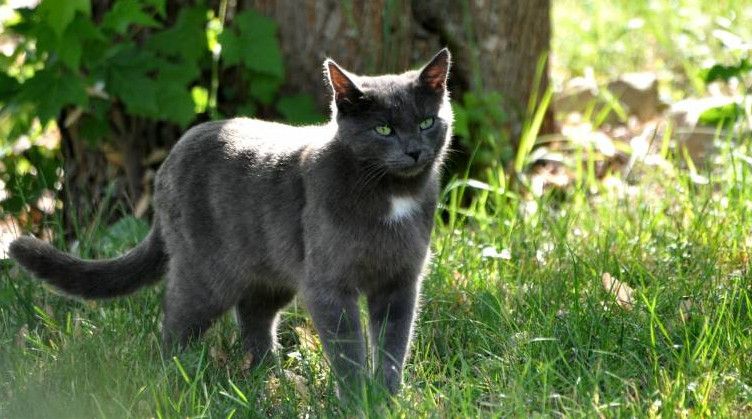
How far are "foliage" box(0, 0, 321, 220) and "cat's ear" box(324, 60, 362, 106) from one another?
4.63 feet

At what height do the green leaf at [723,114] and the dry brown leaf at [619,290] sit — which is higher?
the green leaf at [723,114]

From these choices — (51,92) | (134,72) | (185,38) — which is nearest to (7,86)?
(51,92)

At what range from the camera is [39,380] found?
314 cm

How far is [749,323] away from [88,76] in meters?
2.87

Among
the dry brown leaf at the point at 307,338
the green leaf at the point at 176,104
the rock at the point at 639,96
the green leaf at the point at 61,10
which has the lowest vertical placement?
the rock at the point at 639,96

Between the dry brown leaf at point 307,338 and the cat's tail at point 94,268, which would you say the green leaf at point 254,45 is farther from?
the dry brown leaf at point 307,338

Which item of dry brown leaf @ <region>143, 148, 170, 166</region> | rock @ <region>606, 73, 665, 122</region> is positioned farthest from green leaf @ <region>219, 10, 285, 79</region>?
rock @ <region>606, 73, 665, 122</region>

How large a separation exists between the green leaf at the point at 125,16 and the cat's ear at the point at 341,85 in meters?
1.40

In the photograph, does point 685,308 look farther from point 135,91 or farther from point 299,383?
point 135,91

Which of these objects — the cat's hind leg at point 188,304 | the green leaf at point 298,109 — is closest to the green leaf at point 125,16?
the green leaf at point 298,109

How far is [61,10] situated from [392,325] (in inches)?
74.6

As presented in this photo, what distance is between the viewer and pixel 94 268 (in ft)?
11.8

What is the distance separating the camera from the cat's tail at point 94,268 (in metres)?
3.54

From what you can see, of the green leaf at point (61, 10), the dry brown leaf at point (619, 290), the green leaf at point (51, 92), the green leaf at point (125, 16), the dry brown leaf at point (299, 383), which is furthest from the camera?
the green leaf at point (51, 92)
